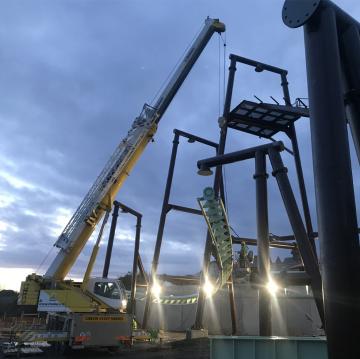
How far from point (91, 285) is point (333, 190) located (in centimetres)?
1640

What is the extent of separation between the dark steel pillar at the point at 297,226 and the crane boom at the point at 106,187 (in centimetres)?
1113

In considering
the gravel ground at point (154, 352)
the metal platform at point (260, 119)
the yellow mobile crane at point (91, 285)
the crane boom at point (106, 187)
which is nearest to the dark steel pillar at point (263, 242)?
the metal platform at point (260, 119)

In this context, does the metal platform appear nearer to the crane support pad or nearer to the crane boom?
the crane boom

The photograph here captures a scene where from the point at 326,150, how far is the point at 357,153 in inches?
39.0

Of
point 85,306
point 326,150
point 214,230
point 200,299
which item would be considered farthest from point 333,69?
point 200,299

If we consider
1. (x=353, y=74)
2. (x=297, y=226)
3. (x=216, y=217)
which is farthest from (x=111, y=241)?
(x=353, y=74)

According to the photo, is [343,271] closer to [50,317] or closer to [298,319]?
[50,317]

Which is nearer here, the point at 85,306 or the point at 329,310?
the point at 329,310

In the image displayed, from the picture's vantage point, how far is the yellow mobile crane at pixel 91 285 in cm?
1612

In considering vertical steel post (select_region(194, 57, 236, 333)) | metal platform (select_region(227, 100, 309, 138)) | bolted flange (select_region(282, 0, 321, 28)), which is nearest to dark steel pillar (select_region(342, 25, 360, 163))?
bolted flange (select_region(282, 0, 321, 28))

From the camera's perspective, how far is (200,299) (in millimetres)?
22797

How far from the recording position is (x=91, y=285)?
18141 mm

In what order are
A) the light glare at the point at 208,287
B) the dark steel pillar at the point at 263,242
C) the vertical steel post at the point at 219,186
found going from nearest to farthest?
the dark steel pillar at the point at 263,242 → the vertical steel post at the point at 219,186 → the light glare at the point at 208,287

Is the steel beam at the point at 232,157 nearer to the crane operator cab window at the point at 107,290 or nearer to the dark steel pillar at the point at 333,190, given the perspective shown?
the dark steel pillar at the point at 333,190
